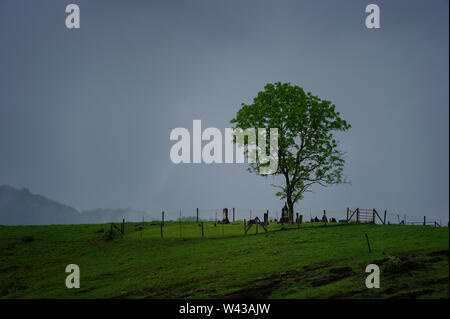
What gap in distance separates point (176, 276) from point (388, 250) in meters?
18.9

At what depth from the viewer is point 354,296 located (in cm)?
2136

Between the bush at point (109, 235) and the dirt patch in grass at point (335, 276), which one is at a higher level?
the dirt patch in grass at point (335, 276)

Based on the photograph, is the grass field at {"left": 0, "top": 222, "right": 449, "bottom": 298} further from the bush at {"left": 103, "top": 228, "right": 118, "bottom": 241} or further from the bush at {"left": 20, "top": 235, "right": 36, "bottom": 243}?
the bush at {"left": 103, "top": 228, "right": 118, "bottom": 241}

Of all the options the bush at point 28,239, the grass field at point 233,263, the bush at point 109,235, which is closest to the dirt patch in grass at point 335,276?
the grass field at point 233,263

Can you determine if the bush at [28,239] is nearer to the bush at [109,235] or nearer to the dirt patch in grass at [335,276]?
the bush at [109,235]

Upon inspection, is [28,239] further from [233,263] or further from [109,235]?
[233,263]

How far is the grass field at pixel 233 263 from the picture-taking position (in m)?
23.7

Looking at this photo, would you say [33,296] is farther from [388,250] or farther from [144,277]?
[388,250]

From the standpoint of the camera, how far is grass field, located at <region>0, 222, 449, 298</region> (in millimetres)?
23719

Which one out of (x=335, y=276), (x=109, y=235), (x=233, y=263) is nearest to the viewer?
(x=335, y=276)

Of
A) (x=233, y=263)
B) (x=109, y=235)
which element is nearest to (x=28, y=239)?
(x=109, y=235)

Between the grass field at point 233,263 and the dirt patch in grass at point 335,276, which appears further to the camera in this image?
the dirt patch in grass at point 335,276

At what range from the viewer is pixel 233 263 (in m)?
35.1

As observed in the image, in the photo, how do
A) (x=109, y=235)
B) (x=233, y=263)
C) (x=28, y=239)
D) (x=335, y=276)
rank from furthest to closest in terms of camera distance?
1. (x=109, y=235)
2. (x=28, y=239)
3. (x=233, y=263)
4. (x=335, y=276)
